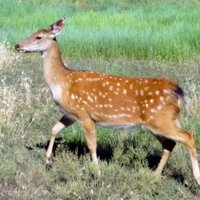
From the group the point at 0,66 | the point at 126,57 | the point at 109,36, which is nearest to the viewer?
the point at 0,66

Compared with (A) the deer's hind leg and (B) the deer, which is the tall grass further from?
(A) the deer's hind leg

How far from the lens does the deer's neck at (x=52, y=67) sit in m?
6.07

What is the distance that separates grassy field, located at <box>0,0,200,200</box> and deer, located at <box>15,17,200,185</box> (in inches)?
10.8

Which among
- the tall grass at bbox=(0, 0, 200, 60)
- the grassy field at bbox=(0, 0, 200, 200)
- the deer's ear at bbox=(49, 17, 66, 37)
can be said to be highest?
the deer's ear at bbox=(49, 17, 66, 37)

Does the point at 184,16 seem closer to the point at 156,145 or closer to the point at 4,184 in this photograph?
the point at 156,145

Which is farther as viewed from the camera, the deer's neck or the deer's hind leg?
the deer's neck

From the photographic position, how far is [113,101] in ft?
18.5

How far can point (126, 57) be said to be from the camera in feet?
41.1

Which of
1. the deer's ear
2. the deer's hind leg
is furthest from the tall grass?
the deer's hind leg

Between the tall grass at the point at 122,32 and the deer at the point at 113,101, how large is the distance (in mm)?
6467

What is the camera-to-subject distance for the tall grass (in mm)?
12625

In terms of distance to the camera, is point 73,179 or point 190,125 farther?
point 190,125

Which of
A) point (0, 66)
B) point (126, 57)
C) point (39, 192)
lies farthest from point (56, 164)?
point (126, 57)

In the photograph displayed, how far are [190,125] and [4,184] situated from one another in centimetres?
291
